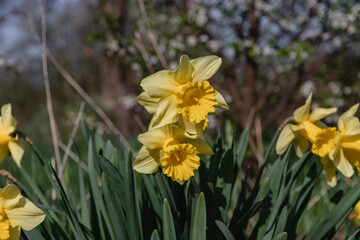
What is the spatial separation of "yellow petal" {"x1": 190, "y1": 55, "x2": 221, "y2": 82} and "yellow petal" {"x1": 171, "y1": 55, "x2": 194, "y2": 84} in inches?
0.7

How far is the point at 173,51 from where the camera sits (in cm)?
367

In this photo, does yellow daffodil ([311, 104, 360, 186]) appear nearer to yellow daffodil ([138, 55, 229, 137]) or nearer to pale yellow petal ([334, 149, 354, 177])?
pale yellow petal ([334, 149, 354, 177])

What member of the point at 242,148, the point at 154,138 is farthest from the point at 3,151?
the point at 242,148

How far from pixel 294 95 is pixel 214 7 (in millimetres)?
1198

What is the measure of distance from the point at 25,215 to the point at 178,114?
485mm

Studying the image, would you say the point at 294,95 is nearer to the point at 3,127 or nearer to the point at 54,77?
the point at 3,127

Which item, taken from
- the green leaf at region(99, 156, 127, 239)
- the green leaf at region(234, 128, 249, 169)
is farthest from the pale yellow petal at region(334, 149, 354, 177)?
the green leaf at region(99, 156, 127, 239)

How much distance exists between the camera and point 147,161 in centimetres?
102

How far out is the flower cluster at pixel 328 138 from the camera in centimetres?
112

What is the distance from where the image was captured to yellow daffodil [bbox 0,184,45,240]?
0.95 metres

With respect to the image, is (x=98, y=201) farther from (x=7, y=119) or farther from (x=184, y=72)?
(x=184, y=72)

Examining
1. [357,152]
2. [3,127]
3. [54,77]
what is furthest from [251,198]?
[54,77]

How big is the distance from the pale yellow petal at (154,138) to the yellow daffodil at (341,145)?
1.53ft

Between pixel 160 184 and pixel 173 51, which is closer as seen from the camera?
pixel 160 184
